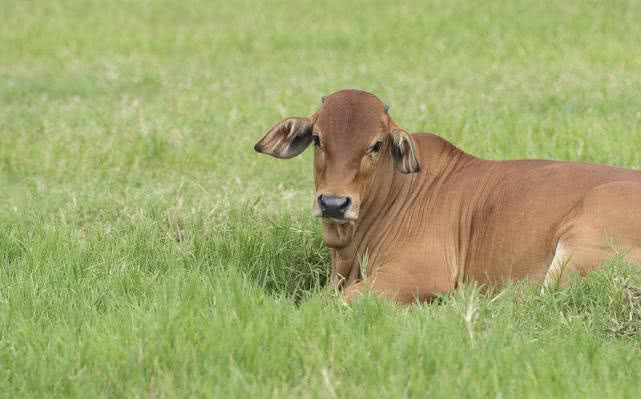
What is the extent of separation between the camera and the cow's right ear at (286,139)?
625cm

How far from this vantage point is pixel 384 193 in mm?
6402

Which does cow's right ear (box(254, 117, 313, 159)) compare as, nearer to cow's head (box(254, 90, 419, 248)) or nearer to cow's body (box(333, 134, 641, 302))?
cow's head (box(254, 90, 419, 248))

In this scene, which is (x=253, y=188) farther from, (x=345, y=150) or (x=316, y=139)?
(x=345, y=150)

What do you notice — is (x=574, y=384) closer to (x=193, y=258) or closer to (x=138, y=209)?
(x=193, y=258)

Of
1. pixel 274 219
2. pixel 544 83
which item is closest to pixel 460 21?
pixel 544 83

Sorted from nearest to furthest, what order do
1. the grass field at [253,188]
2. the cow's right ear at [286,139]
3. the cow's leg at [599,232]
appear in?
the grass field at [253,188], the cow's leg at [599,232], the cow's right ear at [286,139]

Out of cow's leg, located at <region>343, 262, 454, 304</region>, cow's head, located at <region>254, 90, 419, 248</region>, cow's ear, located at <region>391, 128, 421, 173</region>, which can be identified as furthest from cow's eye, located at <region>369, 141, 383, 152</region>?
cow's leg, located at <region>343, 262, 454, 304</region>

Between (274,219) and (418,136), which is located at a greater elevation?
(418,136)

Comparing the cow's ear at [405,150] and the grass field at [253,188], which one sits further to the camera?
the cow's ear at [405,150]

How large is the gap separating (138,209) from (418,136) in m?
2.08

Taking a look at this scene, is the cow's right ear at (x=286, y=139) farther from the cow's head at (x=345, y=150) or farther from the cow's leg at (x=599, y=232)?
the cow's leg at (x=599, y=232)

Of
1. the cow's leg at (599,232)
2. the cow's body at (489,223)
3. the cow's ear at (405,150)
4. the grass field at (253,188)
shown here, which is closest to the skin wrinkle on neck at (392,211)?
the cow's body at (489,223)

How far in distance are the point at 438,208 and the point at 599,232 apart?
3.26ft

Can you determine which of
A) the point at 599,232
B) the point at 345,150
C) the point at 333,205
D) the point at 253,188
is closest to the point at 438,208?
the point at 345,150
